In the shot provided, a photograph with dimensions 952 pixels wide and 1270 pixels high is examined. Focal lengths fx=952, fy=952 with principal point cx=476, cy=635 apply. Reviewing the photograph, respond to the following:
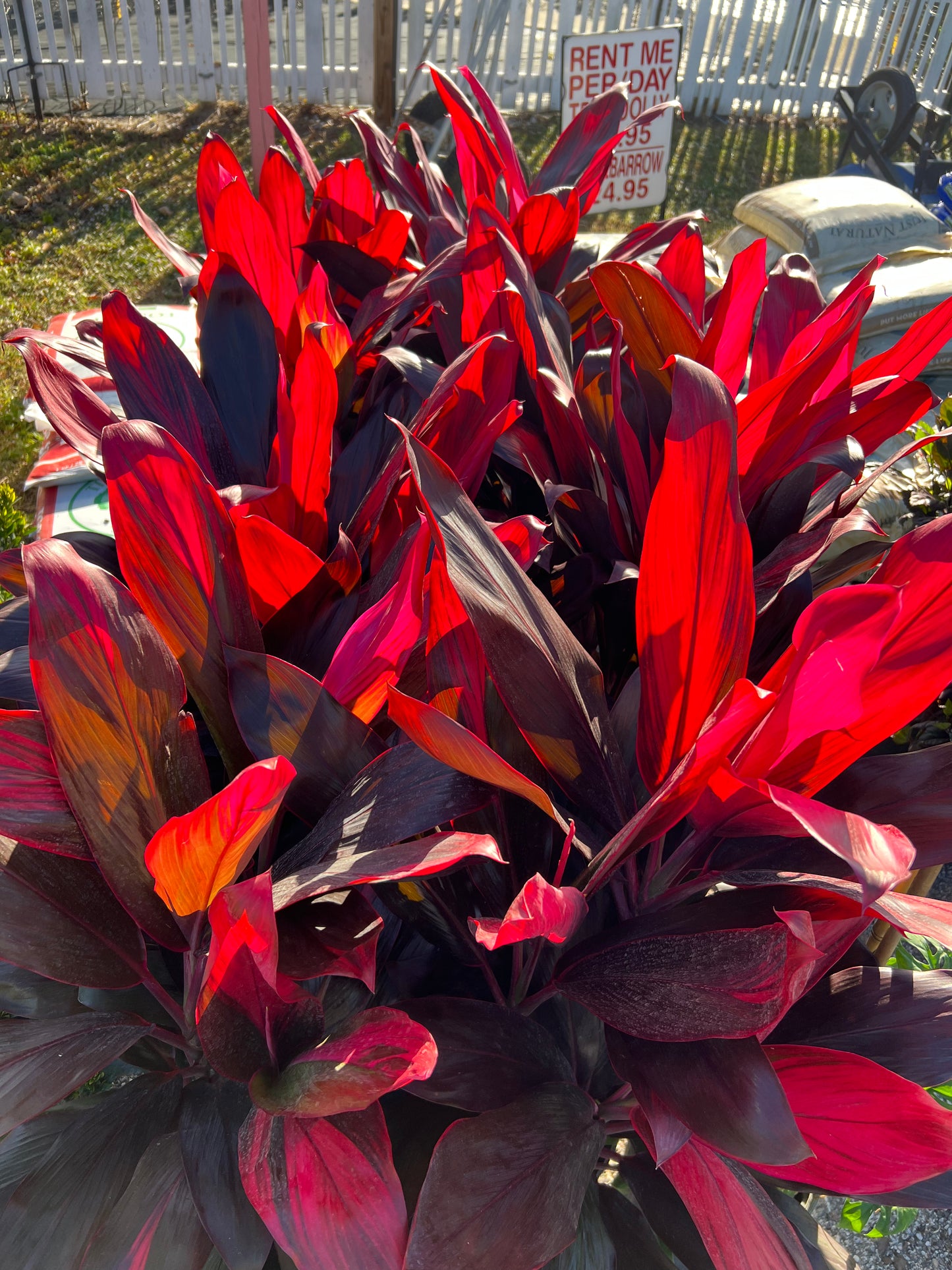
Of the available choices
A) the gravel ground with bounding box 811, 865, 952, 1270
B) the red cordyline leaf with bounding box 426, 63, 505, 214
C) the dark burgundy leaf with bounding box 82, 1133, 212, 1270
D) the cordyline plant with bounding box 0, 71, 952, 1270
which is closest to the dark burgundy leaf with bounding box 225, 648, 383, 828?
the cordyline plant with bounding box 0, 71, 952, 1270

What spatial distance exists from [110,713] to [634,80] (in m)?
3.87

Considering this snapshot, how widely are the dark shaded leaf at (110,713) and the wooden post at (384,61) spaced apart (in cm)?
632

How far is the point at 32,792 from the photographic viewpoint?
0.50 m

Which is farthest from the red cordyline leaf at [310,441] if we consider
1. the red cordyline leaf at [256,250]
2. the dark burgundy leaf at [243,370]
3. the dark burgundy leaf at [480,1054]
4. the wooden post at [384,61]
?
the wooden post at [384,61]

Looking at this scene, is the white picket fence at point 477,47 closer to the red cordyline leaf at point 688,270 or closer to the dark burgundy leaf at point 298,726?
the red cordyline leaf at point 688,270

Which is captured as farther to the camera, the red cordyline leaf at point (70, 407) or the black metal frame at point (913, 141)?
the black metal frame at point (913, 141)

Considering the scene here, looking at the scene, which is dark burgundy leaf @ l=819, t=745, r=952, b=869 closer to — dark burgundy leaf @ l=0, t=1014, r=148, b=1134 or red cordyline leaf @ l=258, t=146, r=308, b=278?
dark burgundy leaf @ l=0, t=1014, r=148, b=1134

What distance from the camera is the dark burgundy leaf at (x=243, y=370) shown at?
0.79m

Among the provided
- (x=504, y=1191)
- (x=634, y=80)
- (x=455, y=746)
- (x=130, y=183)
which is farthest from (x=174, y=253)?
(x=130, y=183)

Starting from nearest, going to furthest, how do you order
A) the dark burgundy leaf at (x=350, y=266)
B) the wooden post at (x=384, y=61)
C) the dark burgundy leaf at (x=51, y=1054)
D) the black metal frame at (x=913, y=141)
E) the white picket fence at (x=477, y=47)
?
the dark burgundy leaf at (x=51, y=1054) → the dark burgundy leaf at (x=350, y=266) → the black metal frame at (x=913, y=141) → the wooden post at (x=384, y=61) → the white picket fence at (x=477, y=47)

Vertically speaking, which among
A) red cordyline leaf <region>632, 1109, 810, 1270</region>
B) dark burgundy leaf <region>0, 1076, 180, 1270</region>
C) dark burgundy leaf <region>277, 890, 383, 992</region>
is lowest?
dark burgundy leaf <region>0, 1076, 180, 1270</region>

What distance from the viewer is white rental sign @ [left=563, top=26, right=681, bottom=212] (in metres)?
3.46

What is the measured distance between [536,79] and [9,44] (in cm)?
370

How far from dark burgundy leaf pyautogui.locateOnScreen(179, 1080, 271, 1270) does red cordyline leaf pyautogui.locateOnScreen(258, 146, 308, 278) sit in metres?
0.78
